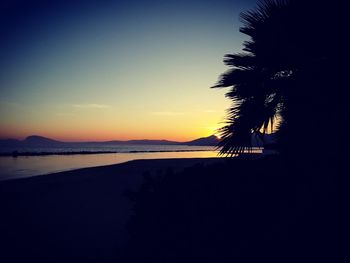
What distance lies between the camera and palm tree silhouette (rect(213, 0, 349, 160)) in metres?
2.87

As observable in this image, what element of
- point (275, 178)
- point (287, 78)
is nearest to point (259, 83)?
point (287, 78)

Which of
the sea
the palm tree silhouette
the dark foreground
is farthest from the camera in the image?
the sea

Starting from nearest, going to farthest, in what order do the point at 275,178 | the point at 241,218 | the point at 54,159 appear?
the point at 241,218, the point at 275,178, the point at 54,159

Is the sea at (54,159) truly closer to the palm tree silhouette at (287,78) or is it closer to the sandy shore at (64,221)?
the palm tree silhouette at (287,78)

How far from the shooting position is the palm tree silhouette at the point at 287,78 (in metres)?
2.87

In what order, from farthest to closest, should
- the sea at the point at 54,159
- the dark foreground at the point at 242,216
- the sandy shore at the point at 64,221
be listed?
the sea at the point at 54,159 < the sandy shore at the point at 64,221 < the dark foreground at the point at 242,216

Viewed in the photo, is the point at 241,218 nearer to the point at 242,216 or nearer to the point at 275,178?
the point at 242,216

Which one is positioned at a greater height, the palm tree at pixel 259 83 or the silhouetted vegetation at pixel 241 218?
the palm tree at pixel 259 83

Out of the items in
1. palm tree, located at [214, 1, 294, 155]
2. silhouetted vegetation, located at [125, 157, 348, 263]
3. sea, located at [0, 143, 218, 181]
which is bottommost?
sea, located at [0, 143, 218, 181]

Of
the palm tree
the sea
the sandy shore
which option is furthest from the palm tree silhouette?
the sandy shore

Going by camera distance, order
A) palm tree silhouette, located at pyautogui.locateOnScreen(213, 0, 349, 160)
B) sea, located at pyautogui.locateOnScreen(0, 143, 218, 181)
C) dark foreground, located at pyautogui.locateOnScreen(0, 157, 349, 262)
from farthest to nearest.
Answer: sea, located at pyautogui.locateOnScreen(0, 143, 218, 181) → palm tree silhouette, located at pyautogui.locateOnScreen(213, 0, 349, 160) → dark foreground, located at pyautogui.locateOnScreen(0, 157, 349, 262)

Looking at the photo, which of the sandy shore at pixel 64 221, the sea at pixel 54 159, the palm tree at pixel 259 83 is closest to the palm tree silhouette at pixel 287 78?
the palm tree at pixel 259 83

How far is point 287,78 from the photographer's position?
346 cm

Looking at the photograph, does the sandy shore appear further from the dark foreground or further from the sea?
the sea
